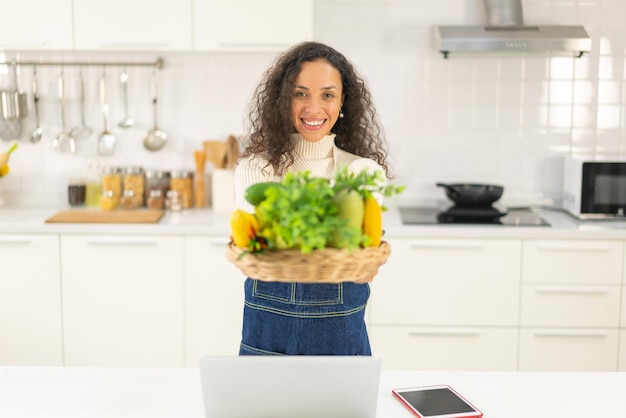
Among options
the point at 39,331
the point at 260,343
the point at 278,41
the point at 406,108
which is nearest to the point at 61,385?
the point at 260,343

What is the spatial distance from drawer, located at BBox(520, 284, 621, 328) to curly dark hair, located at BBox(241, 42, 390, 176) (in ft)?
5.10

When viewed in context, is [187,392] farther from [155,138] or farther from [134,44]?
[155,138]

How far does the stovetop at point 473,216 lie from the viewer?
3.53 m

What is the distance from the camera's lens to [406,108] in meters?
3.98

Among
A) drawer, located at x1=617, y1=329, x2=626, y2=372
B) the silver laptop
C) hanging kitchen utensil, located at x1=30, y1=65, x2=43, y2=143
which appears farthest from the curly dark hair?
hanging kitchen utensil, located at x1=30, y1=65, x2=43, y2=143

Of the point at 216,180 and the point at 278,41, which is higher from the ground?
the point at 278,41

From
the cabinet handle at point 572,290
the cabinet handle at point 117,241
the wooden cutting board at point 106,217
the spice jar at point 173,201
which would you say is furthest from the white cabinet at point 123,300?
the cabinet handle at point 572,290

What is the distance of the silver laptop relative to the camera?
1.45 m

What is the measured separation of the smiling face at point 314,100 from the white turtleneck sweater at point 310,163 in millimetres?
76

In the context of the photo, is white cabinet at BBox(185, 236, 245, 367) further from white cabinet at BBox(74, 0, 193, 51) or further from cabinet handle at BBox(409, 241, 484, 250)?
white cabinet at BBox(74, 0, 193, 51)

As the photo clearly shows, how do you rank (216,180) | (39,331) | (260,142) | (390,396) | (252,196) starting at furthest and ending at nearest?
(216,180) → (39,331) → (260,142) → (390,396) → (252,196)

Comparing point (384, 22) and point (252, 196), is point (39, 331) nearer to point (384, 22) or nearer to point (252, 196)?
point (384, 22)

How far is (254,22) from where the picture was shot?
3555mm

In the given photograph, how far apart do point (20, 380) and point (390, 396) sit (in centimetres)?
81
